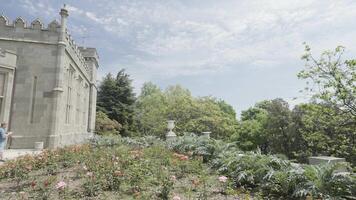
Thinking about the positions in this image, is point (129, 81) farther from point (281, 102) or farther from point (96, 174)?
point (96, 174)

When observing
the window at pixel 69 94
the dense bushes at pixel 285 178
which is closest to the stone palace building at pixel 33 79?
the window at pixel 69 94

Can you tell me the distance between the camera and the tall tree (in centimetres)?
3253

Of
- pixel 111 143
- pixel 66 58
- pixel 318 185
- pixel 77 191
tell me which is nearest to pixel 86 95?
pixel 66 58

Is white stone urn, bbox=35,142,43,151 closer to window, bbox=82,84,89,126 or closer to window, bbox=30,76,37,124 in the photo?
window, bbox=30,76,37,124

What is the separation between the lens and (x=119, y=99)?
110ft

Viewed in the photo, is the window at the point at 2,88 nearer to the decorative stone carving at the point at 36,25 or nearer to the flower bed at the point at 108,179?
the decorative stone carving at the point at 36,25

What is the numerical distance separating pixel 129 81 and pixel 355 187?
3164cm

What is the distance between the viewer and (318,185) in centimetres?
472

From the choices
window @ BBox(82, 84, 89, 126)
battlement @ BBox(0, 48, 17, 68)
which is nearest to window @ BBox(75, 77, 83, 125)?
window @ BBox(82, 84, 89, 126)

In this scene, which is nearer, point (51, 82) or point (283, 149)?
point (51, 82)

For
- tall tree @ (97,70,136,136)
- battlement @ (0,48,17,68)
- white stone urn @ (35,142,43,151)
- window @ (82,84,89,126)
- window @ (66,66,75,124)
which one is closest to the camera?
white stone urn @ (35,142,43,151)

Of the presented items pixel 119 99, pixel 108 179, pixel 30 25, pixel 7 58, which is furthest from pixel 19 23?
pixel 119 99

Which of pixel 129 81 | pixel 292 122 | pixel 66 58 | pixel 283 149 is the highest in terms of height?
pixel 129 81

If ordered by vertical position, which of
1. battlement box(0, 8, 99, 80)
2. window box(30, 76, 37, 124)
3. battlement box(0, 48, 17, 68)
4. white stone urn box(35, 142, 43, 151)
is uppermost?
battlement box(0, 8, 99, 80)
